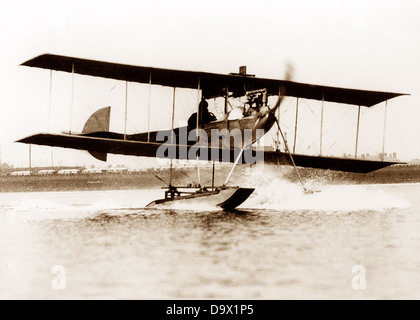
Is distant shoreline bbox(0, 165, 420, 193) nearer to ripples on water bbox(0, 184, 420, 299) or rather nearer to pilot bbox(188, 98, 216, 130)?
pilot bbox(188, 98, 216, 130)

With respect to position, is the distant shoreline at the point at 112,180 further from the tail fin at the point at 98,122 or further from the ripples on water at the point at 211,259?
the ripples on water at the point at 211,259

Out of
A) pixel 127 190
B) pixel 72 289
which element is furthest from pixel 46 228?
pixel 127 190

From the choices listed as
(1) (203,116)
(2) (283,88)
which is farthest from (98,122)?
(2) (283,88)

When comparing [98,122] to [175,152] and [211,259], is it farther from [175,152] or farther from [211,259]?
[211,259]

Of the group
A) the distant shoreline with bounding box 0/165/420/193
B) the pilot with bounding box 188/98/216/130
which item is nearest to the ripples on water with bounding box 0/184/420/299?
the pilot with bounding box 188/98/216/130

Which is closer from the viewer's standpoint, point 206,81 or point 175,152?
point 175,152

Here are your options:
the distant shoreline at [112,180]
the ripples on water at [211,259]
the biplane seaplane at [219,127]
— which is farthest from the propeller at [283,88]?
the distant shoreline at [112,180]
